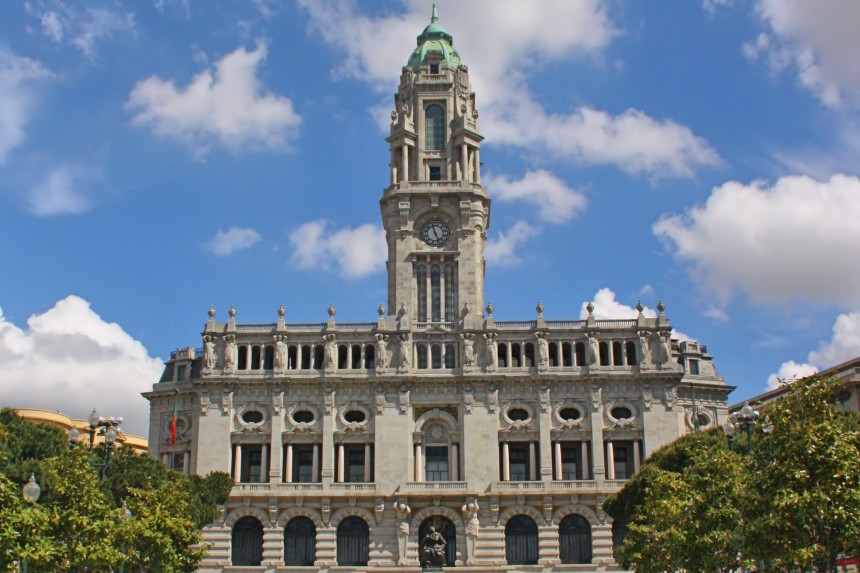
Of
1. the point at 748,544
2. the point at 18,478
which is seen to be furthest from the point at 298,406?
Result: the point at 748,544

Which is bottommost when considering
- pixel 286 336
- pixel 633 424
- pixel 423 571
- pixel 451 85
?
pixel 423 571

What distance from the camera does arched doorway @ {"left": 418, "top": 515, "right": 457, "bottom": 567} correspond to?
86.6m

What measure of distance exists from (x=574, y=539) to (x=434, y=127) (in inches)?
1714

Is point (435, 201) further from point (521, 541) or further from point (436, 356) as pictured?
point (521, 541)

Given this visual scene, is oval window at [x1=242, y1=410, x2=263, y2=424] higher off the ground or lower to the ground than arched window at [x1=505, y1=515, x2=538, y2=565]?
higher

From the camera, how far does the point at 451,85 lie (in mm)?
102500

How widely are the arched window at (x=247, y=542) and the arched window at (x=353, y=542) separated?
Answer: 7.06 m

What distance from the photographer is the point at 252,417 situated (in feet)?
299

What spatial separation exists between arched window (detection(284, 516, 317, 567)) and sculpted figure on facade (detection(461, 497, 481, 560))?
13.3 metres

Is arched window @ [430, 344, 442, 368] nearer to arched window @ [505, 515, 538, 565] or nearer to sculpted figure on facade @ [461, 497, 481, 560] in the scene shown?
sculpted figure on facade @ [461, 497, 481, 560]

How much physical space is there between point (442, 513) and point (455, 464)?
16.0 feet

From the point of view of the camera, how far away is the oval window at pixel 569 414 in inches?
3563

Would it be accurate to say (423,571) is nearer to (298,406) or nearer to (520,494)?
(520,494)

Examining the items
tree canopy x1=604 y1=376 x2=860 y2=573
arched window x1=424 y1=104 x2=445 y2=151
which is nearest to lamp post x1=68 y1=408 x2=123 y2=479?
tree canopy x1=604 y1=376 x2=860 y2=573
